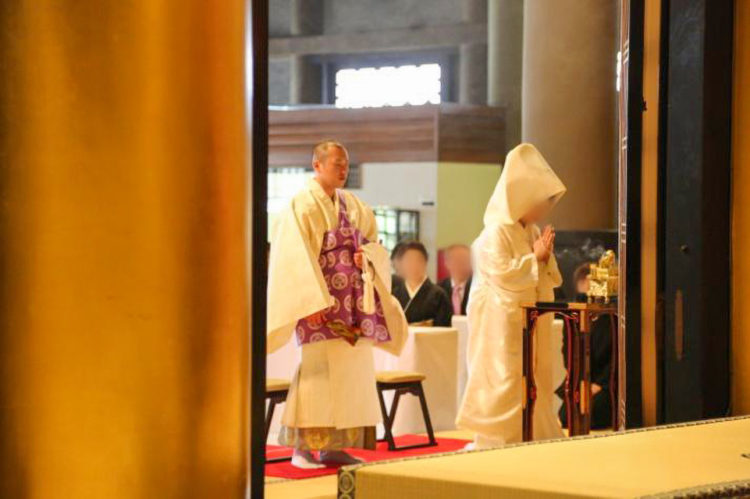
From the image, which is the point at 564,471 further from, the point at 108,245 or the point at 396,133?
the point at 396,133

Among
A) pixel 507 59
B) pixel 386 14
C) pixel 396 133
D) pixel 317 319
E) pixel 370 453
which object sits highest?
pixel 386 14

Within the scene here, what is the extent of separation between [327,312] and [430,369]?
1582 millimetres

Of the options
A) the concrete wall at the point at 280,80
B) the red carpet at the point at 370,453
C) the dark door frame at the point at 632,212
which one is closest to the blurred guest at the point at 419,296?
the red carpet at the point at 370,453

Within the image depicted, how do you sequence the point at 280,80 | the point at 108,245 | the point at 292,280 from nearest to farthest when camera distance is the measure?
the point at 108,245
the point at 292,280
the point at 280,80

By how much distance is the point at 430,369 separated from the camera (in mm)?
6949

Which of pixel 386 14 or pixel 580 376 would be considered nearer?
pixel 580 376

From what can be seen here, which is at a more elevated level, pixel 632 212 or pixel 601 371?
pixel 632 212

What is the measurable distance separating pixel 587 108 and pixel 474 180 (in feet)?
13.2

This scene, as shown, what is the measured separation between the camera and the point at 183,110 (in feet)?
8.16

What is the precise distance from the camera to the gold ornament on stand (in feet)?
18.0

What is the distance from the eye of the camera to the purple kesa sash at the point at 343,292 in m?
5.53

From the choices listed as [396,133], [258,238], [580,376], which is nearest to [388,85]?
[396,133]

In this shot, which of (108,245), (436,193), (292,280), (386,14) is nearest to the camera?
(108,245)

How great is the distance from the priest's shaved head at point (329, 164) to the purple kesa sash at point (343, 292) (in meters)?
0.11
